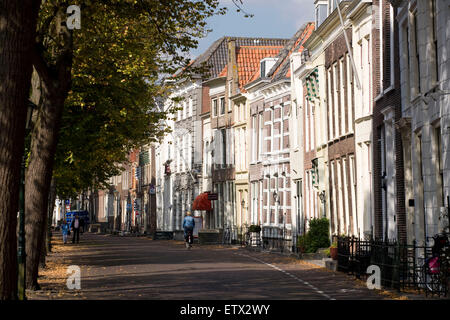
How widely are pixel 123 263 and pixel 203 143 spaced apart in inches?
1463

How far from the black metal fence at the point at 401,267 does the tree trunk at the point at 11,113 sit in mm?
8180

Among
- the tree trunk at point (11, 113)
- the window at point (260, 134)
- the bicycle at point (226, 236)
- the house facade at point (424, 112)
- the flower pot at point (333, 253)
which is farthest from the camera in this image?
the bicycle at point (226, 236)

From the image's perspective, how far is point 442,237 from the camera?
706 inches

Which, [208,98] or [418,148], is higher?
[208,98]

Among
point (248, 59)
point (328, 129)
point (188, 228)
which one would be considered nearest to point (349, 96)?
point (328, 129)

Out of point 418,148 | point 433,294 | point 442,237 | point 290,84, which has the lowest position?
point 433,294

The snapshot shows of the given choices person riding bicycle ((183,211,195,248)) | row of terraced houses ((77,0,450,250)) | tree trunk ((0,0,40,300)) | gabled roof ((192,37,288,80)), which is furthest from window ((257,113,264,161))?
tree trunk ((0,0,40,300))

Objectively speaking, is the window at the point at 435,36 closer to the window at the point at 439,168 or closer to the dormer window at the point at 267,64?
→ the window at the point at 439,168

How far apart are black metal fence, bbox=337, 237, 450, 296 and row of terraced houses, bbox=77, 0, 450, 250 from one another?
122 cm

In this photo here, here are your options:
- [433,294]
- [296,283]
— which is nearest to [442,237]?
[433,294]

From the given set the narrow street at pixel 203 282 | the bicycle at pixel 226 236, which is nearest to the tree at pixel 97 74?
the narrow street at pixel 203 282

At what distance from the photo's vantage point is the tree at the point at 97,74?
20219 mm

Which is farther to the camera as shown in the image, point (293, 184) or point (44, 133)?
point (293, 184)

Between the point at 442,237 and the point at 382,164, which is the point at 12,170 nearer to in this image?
the point at 442,237
